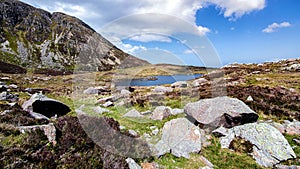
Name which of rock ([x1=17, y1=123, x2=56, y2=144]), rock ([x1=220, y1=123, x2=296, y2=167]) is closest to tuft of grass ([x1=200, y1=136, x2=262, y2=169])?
rock ([x1=220, y1=123, x2=296, y2=167])

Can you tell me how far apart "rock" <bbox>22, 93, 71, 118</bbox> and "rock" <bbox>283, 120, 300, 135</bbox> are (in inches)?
674

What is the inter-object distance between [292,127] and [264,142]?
427cm

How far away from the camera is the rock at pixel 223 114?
12.6 meters

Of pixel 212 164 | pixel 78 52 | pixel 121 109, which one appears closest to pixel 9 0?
pixel 78 52

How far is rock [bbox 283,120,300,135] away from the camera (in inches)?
481

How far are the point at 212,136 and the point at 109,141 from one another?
22.3 ft

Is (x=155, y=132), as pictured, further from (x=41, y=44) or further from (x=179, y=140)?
(x=41, y=44)

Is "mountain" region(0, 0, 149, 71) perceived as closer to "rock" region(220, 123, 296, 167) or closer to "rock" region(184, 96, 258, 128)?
"rock" region(184, 96, 258, 128)

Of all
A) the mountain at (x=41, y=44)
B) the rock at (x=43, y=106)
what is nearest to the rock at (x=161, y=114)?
the rock at (x=43, y=106)

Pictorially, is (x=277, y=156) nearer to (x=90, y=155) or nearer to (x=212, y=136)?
(x=212, y=136)

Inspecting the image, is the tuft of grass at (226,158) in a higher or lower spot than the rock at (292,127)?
lower

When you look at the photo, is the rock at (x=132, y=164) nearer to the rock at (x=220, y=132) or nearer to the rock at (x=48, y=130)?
the rock at (x=48, y=130)

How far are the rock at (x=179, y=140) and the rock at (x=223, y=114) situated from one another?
2181mm

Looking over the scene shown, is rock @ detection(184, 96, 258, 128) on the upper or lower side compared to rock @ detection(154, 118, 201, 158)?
upper
